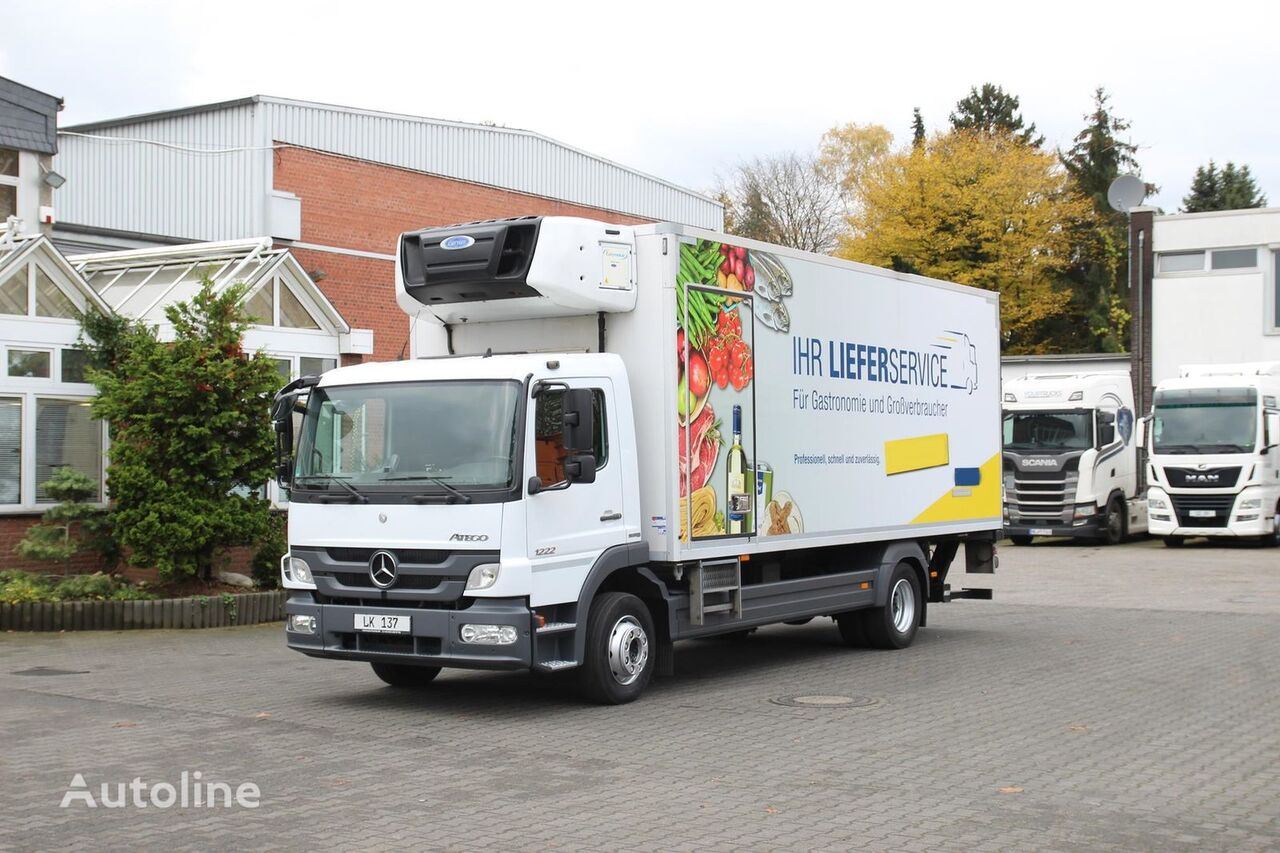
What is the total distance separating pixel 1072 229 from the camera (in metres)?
55.2

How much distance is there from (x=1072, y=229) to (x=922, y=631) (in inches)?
1695

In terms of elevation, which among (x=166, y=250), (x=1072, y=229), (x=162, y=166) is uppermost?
(x=1072, y=229)

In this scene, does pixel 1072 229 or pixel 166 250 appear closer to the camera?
pixel 166 250

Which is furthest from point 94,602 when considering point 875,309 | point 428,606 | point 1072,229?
point 1072,229

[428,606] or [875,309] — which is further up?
[875,309]

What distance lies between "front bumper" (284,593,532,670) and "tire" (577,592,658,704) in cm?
68

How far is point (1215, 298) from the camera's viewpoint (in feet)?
127

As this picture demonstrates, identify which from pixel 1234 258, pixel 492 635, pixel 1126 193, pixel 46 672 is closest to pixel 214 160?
pixel 46 672

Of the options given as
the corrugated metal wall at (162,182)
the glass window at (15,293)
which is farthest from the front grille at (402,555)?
the corrugated metal wall at (162,182)

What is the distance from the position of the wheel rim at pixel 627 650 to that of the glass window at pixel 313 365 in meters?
10.3

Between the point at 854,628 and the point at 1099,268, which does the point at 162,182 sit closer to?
the point at 854,628

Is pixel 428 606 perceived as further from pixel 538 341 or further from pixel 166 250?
pixel 166 250

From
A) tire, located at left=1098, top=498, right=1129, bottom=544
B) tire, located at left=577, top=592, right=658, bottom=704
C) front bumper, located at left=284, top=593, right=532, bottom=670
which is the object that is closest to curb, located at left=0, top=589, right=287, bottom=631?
front bumper, located at left=284, top=593, right=532, bottom=670

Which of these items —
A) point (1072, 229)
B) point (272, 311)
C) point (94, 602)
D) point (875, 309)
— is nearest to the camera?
point (875, 309)
